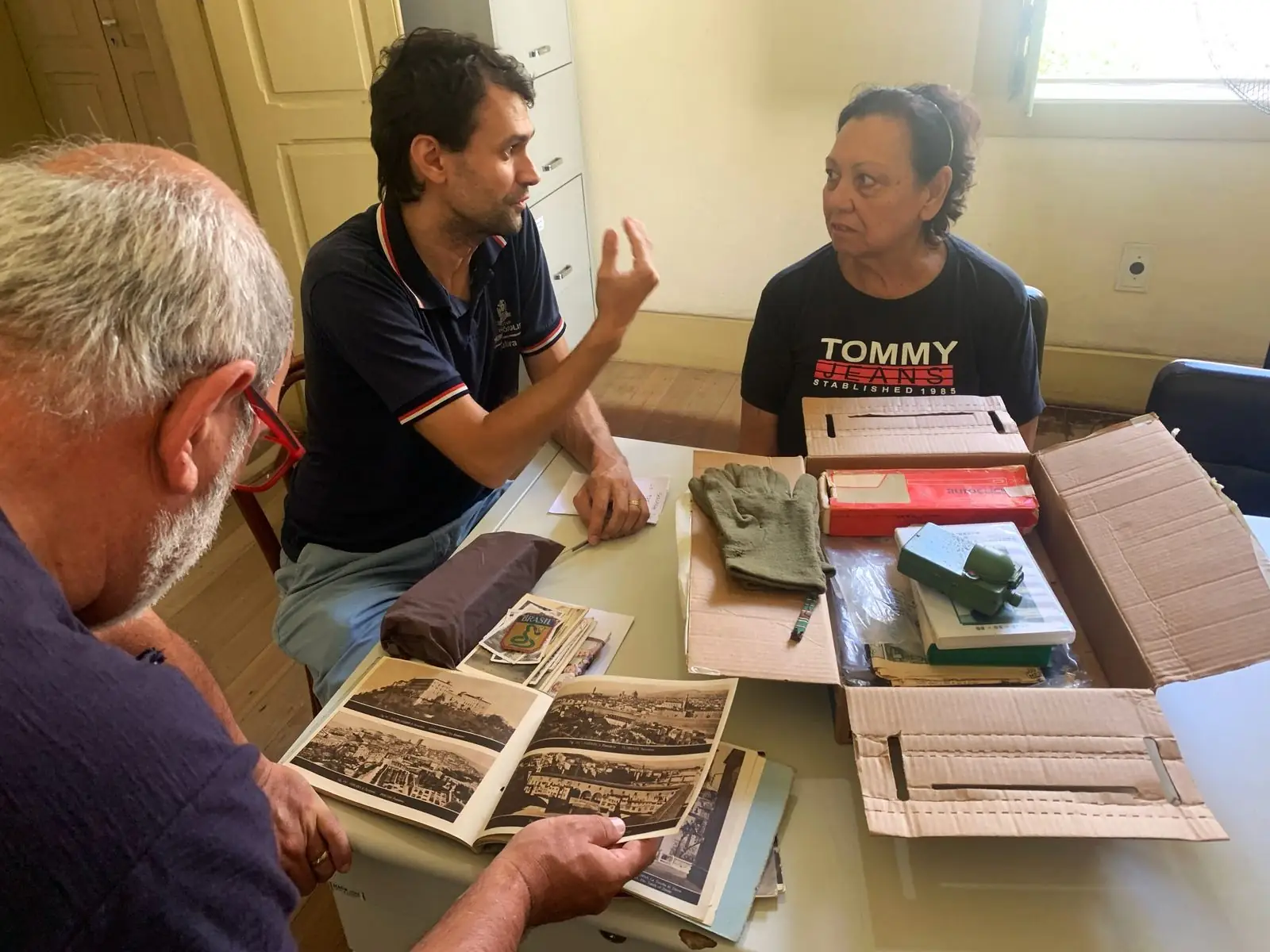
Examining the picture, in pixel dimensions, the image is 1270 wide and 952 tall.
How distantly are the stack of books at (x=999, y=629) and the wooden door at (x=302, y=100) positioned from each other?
2207 millimetres

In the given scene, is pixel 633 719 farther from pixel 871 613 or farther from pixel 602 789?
pixel 871 613

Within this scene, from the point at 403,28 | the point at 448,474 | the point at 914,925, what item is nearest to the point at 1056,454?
the point at 914,925

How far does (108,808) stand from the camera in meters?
0.51

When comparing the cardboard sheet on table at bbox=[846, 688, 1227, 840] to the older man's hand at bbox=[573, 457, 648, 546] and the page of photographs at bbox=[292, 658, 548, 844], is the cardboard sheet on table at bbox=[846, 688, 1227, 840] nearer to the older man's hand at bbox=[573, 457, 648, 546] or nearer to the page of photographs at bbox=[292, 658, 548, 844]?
the page of photographs at bbox=[292, 658, 548, 844]

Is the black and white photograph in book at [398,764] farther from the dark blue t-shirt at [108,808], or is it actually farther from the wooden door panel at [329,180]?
the wooden door panel at [329,180]

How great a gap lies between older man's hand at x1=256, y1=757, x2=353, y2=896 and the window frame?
2.57 metres

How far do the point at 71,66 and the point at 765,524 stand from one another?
145 inches

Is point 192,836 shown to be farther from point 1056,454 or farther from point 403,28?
point 403,28

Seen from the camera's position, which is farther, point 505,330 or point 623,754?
point 505,330

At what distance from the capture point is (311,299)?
1402mm

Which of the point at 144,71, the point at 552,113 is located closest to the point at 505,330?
the point at 552,113

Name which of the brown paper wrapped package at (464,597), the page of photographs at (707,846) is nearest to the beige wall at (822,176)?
the brown paper wrapped package at (464,597)

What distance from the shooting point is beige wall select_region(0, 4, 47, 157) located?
3.42m

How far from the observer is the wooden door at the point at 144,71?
3115 millimetres
